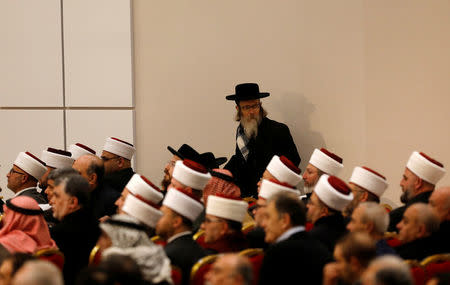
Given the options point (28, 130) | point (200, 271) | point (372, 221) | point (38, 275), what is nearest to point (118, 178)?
point (28, 130)

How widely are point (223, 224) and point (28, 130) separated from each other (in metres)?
4.38

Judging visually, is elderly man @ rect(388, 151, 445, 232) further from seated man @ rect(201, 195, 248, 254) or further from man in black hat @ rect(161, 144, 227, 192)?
man in black hat @ rect(161, 144, 227, 192)

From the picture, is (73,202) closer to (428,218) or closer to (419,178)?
(428,218)

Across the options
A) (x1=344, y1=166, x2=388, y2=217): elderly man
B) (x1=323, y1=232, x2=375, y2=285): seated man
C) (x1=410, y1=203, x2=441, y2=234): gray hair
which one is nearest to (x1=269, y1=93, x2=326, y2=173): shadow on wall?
(x1=344, y1=166, x2=388, y2=217): elderly man

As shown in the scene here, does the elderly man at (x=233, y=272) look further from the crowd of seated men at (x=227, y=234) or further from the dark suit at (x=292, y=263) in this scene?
the dark suit at (x=292, y=263)

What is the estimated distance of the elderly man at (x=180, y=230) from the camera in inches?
165

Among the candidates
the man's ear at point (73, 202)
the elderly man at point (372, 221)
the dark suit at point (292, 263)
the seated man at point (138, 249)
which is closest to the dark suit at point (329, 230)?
the elderly man at point (372, 221)

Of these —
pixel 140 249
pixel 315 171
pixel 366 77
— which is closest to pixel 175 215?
pixel 140 249

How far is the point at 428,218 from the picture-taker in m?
4.46

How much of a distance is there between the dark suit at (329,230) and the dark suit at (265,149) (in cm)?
279

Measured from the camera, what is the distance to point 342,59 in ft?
25.1

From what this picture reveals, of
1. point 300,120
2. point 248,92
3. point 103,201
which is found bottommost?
point 103,201

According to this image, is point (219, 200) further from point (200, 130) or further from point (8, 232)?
point (200, 130)

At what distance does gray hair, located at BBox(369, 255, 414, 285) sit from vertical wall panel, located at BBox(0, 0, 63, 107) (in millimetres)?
5829
